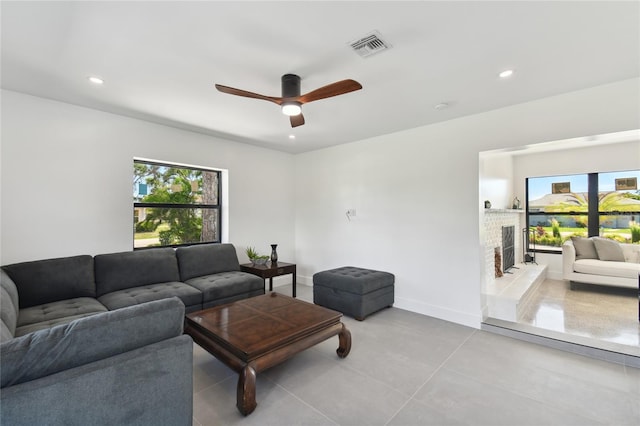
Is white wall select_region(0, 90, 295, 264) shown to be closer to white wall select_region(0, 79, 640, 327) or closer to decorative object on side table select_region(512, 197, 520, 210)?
white wall select_region(0, 79, 640, 327)

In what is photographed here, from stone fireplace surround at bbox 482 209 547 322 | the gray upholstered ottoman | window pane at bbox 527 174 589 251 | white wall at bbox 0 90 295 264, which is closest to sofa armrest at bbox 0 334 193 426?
the gray upholstered ottoman

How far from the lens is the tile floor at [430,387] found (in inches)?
73.8

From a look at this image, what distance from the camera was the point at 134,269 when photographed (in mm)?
3279

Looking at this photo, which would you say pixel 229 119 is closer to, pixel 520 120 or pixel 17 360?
pixel 17 360

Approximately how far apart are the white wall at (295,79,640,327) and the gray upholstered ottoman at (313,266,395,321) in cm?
30

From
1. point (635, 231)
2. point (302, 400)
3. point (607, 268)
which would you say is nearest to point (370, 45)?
point (302, 400)

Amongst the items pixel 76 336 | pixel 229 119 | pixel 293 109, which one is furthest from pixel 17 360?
pixel 229 119

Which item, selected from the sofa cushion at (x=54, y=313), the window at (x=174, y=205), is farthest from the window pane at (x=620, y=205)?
the sofa cushion at (x=54, y=313)

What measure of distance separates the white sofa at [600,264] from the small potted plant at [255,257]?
4.98m

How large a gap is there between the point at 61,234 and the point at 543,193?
7710 millimetres

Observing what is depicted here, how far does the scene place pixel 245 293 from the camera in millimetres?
3654

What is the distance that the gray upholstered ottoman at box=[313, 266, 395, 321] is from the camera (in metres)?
3.56

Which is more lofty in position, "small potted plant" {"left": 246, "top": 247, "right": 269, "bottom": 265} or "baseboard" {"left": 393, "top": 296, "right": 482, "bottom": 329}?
"small potted plant" {"left": 246, "top": 247, "right": 269, "bottom": 265}

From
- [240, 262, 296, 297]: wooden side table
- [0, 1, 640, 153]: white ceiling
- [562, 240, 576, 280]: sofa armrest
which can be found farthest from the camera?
[562, 240, 576, 280]: sofa armrest
